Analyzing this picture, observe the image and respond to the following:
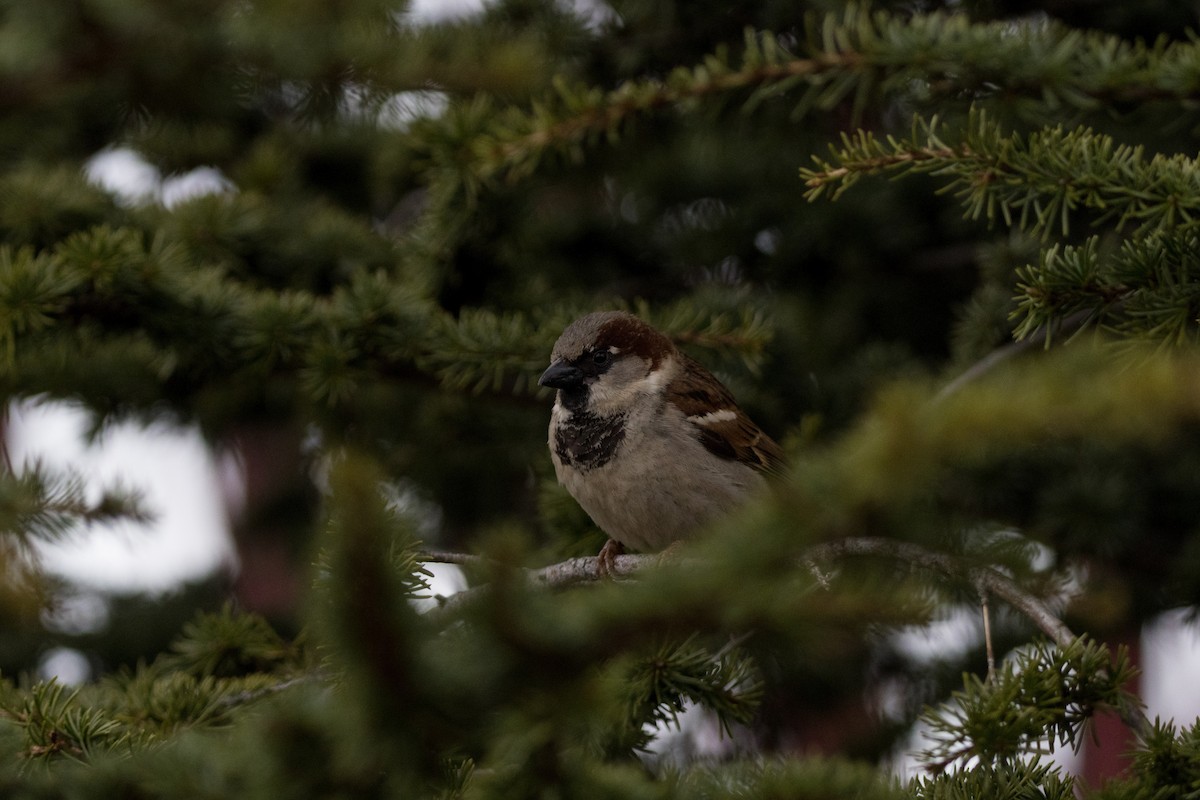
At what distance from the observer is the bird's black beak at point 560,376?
278 cm

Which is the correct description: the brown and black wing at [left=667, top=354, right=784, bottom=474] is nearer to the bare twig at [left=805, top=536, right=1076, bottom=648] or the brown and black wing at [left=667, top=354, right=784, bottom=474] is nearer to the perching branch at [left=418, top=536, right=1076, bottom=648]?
the perching branch at [left=418, top=536, right=1076, bottom=648]

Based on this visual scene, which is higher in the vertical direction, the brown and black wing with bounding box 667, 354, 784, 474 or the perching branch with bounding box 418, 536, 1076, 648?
the perching branch with bounding box 418, 536, 1076, 648

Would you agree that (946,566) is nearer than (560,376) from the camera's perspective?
Yes

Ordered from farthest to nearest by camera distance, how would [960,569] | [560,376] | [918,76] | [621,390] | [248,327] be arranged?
[621,390] → [560,376] → [248,327] → [918,76] → [960,569]

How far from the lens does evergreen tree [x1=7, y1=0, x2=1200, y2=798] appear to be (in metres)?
1.04

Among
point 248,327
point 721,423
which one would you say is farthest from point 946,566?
point 248,327

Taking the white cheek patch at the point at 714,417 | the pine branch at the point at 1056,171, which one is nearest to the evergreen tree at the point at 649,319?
the pine branch at the point at 1056,171

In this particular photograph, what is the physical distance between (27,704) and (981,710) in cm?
143

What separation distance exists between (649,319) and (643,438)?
30 centimetres

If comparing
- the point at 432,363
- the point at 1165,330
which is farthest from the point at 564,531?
the point at 1165,330

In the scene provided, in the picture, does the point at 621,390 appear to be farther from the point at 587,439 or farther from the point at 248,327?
the point at 248,327

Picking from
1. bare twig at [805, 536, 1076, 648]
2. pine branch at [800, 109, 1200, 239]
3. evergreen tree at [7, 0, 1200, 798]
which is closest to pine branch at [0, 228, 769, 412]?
evergreen tree at [7, 0, 1200, 798]

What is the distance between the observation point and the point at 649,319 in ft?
9.47

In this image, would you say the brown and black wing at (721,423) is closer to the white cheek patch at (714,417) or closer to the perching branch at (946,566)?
the white cheek patch at (714,417)
